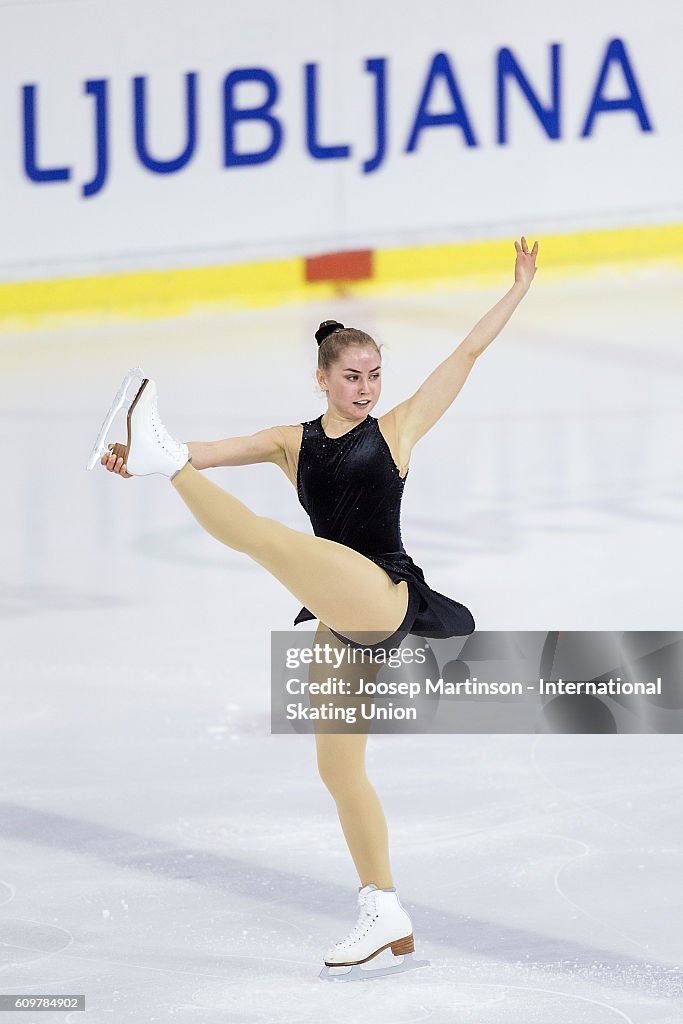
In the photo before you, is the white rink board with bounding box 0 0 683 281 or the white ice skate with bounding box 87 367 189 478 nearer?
the white ice skate with bounding box 87 367 189 478

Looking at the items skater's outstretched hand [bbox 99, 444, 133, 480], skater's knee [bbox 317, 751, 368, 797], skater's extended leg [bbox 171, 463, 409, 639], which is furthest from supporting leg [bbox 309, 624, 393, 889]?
skater's outstretched hand [bbox 99, 444, 133, 480]

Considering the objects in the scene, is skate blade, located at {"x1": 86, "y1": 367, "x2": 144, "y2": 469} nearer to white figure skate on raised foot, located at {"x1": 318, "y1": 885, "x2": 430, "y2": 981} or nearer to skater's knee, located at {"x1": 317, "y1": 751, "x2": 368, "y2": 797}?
skater's knee, located at {"x1": 317, "y1": 751, "x2": 368, "y2": 797}

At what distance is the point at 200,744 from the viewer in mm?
3564

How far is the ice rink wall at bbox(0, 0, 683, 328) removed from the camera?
21.7ft

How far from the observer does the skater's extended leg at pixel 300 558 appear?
7.52 ft

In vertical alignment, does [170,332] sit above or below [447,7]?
below

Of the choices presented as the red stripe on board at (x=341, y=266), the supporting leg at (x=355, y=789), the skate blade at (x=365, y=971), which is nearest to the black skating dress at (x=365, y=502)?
the supporting leg at (x=355, y=789)

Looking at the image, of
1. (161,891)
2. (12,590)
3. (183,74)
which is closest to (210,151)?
(183,74)

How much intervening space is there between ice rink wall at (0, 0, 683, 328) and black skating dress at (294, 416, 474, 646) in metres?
4.32

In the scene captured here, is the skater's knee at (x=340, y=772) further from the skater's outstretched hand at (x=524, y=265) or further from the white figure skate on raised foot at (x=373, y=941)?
the skater's outstretched hand at (x=524, y=265)

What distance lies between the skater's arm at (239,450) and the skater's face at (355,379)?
4.7 inches

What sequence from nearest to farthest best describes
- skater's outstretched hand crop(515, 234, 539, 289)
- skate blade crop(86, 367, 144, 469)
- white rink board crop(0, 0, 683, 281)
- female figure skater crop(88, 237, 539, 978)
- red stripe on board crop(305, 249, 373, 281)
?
skate blade crop(86, 367, 144, 469), female figure skater crop(88, 237, 539, 978), skater's outstretched hand crop(515, 234, 539, 289), white rink board crop(0, 0, 683, 281), red stripe on board crop(305, 249, 373, 281)

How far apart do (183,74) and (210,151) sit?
0.35 m

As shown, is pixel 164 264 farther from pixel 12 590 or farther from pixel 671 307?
pixel 12 590
